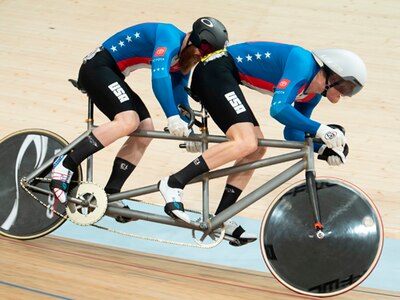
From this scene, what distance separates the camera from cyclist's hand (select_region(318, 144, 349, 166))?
405 centimetres

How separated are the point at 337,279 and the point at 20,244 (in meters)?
1.85

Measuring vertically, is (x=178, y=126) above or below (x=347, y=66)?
below

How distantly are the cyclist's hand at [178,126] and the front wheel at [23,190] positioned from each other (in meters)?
0.81

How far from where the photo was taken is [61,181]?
4457 millimetres

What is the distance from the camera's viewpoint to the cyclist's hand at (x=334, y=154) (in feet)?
13.3

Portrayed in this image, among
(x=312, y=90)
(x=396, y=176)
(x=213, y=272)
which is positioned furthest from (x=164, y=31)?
(x=396, y=176)

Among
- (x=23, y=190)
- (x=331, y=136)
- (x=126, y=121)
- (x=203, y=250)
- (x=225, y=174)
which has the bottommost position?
(x=203, y=250)

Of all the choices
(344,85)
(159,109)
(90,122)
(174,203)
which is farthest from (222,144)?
(159,109)

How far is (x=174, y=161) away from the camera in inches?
236

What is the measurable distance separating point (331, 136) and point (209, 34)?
0.87m

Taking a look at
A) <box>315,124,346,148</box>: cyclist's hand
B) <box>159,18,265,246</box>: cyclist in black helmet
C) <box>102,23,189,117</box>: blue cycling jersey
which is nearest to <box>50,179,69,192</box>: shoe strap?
<box>159,18,265,246</box>: cyclist in black helmet

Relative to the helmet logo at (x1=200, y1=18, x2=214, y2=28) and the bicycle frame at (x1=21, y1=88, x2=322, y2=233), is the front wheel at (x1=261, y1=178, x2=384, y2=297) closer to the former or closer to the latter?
the bicycle frame at (x1=21, y1=88, x2=322, y2=233)

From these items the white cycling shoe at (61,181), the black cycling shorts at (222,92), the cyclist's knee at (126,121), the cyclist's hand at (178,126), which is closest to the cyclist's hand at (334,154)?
the black cycling shorts at (222,92)

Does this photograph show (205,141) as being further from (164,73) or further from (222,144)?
(164,73)
